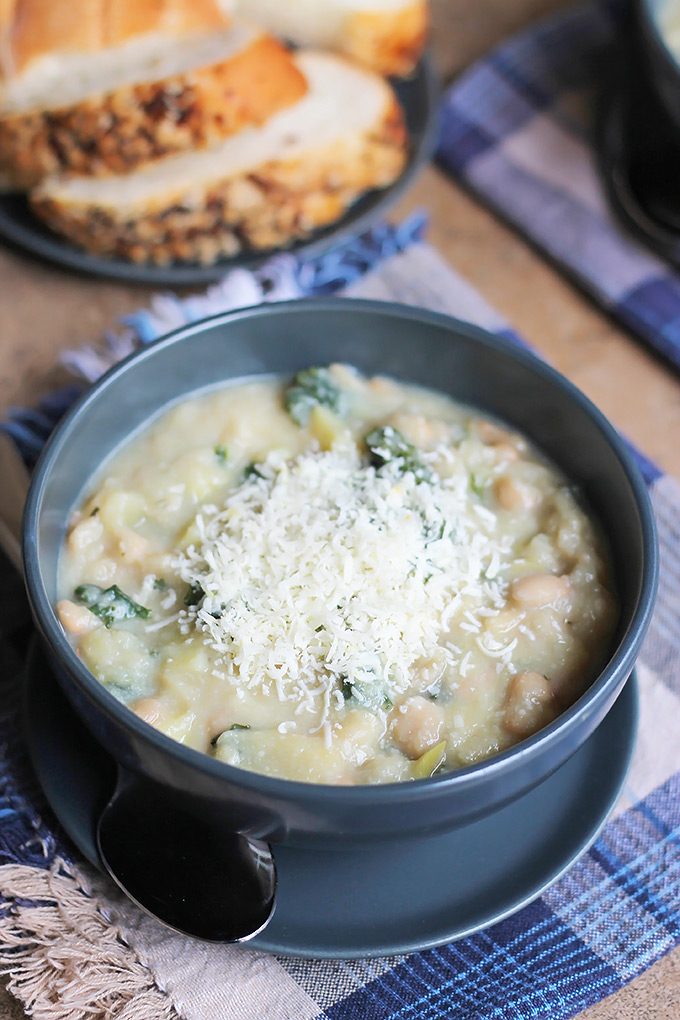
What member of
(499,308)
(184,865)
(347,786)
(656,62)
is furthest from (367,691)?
(656,62)

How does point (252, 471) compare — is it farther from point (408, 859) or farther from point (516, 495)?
point (408, 859)

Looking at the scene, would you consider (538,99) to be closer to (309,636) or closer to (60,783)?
(309,636)

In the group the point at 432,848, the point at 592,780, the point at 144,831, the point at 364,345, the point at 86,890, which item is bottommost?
the point at 86,890

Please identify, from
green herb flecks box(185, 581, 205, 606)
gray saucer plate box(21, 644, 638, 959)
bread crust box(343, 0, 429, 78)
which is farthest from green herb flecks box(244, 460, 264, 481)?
bread crust box(343, 0, 429, 78)

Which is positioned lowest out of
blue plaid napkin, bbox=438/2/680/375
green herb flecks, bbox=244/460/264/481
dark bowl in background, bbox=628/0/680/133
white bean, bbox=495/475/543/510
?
green herb flecks, bbox=244/460/264/481

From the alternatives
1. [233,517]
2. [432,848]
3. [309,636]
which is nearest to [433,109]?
[233,517]

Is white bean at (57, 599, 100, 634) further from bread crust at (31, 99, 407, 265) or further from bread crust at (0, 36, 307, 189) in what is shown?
bread crust at (0, 36, 307, 189)
